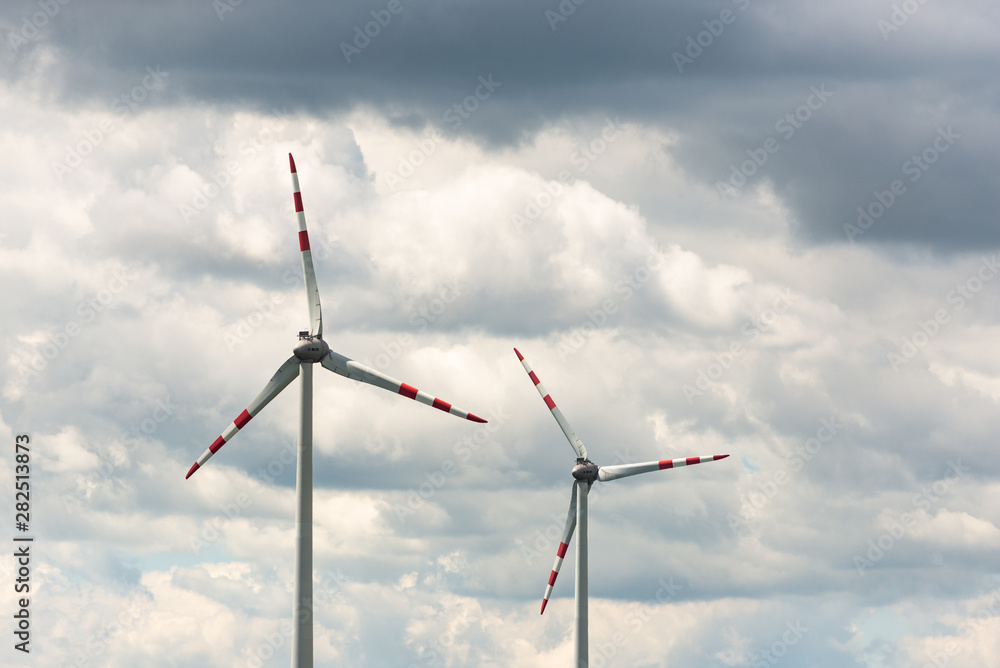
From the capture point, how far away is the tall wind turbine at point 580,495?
12619 cm

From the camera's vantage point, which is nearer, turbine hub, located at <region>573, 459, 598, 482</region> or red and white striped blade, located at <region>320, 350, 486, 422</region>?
red and white striped blade, located at <region>320, 350, 486, 422</region>

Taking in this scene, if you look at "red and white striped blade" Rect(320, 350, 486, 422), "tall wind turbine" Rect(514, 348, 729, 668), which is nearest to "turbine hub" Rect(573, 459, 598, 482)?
"tall wind turbine" Rect(514, 348, 729, 668)

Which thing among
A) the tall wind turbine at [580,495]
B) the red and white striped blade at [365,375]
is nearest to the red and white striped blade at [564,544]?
the tall wind turbine at [580,495]

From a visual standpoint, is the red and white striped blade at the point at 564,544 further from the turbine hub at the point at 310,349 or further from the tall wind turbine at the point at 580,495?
the turbine hub at the point at 310,349

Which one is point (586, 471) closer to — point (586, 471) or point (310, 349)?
point (586, 471)

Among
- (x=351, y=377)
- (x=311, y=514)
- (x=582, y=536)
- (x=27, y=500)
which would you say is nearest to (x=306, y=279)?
(x=351, y=377)

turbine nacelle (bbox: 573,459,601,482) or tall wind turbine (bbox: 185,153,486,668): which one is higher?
turbine nacelle (bbox: 573,459,601,482)

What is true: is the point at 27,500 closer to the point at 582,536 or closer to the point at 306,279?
the point at 306,279

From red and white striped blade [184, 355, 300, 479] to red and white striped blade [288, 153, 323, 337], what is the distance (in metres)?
2.68

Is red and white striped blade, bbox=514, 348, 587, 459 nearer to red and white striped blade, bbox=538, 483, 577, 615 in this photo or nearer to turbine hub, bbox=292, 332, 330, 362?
red and white striped blade, bbox=538, 483, 577, 615

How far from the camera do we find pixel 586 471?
130250mm

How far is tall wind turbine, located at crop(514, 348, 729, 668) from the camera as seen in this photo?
12619 centimetres

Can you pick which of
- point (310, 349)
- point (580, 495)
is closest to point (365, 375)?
point (310, 349)

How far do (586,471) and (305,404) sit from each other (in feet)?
149
